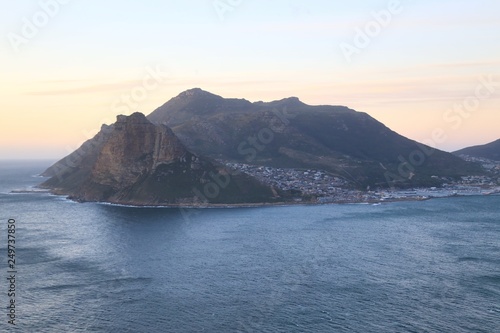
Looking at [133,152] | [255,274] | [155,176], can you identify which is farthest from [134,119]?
[255,274]

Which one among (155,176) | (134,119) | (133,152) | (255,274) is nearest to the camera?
(255,274)

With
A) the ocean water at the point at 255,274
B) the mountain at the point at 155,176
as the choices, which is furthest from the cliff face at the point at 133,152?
the ocean water at the point at 255,274

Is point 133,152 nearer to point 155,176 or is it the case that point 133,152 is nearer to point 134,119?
point 134,119

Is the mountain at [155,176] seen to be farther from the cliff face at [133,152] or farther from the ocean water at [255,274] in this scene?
the ocean water at [255,274]

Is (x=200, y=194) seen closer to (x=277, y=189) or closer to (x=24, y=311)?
(x=277, y=189)

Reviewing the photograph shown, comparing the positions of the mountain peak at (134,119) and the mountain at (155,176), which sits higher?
the mountain peak at (134,119)

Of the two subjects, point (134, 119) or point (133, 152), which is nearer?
point (133, 152)
